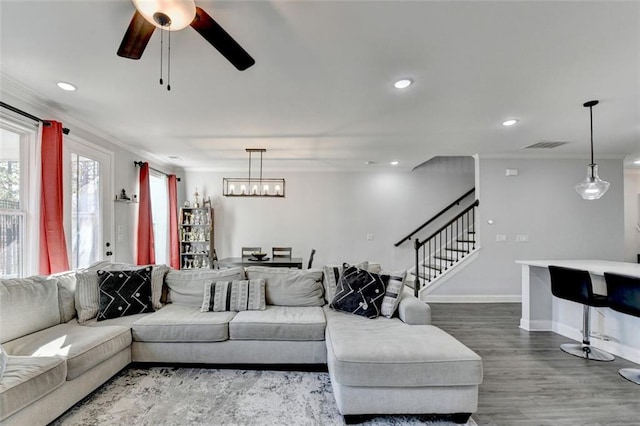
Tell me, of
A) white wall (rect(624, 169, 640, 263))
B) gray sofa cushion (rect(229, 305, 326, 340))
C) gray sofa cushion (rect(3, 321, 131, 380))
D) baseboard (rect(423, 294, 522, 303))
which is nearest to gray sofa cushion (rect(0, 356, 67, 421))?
gray sofa cushion (rect(3, 321, 131, 380))

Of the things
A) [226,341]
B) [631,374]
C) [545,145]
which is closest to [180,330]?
[226,341]

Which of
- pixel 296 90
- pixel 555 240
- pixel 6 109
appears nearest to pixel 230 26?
pixel 296 90

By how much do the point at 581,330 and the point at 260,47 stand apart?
4.47 meters

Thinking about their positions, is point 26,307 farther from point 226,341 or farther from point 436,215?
point 436,215

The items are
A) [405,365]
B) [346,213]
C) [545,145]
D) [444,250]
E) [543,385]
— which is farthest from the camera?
[346,213]

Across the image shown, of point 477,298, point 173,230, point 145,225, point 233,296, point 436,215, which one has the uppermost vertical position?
point 436,215

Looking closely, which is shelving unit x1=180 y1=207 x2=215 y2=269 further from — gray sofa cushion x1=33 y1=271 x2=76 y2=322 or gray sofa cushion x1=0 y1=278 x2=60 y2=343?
gray sofa cushion x1=0 y1=278 x2=60 y2=343

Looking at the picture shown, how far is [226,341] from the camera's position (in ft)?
9.02

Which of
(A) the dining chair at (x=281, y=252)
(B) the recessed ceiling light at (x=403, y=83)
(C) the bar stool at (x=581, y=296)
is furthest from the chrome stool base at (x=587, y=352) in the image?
(A) the dining chair at (x=281, y=252)

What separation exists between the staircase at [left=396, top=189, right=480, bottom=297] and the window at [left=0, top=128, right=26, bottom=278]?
16.6 feet

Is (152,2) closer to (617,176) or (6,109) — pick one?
(6,109)

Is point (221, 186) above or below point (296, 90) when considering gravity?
below

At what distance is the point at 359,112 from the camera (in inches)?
128

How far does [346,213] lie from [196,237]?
10.5 ft
